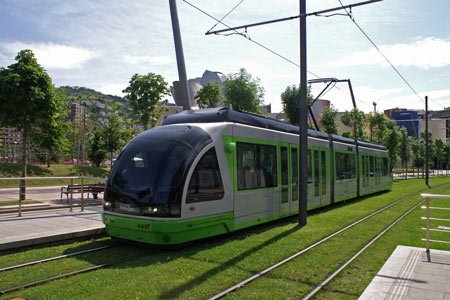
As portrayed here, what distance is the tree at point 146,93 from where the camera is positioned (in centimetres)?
2053

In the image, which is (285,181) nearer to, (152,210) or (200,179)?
(200,179)

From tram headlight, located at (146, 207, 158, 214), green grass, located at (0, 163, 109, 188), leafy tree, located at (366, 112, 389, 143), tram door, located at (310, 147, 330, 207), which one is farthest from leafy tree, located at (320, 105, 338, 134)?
tram headlight, located at (146, 207, 158, 214)

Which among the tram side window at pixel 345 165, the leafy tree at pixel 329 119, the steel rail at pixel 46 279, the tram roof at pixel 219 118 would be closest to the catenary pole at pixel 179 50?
the tram roof at pixel 219 118

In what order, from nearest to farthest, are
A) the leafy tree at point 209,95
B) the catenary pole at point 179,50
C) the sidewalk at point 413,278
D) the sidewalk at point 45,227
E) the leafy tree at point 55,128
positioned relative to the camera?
the sidewalk at point 413,278, the sidewalk at point 45,227, the catenary pole at point 179,50, the leafy tree at point 55,128, the leafy tree at point 209,95

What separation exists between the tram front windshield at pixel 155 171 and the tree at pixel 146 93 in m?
12.3

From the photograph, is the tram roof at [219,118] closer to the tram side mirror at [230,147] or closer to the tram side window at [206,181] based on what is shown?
the tram side mirror at [230,147]

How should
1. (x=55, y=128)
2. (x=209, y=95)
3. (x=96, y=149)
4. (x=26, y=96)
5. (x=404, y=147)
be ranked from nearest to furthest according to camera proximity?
(x=26, y=96)
(x=55, y=128)
(x=209, y=95)
(x=96, y=149)
(x=404, y=147)

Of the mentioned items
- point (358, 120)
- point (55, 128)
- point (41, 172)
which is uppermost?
point (358, 120)

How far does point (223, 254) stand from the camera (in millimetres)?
7609

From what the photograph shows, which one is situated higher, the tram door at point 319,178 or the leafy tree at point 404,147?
the leafy tree at point 404,147

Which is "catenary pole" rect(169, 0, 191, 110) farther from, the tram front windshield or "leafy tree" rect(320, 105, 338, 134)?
"leafy tree" rect(320, 105, 338, 134)

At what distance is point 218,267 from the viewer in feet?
21.9

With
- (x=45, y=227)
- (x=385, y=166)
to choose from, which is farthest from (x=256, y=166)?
(x=385, y=166)

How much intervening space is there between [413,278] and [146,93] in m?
17.2
